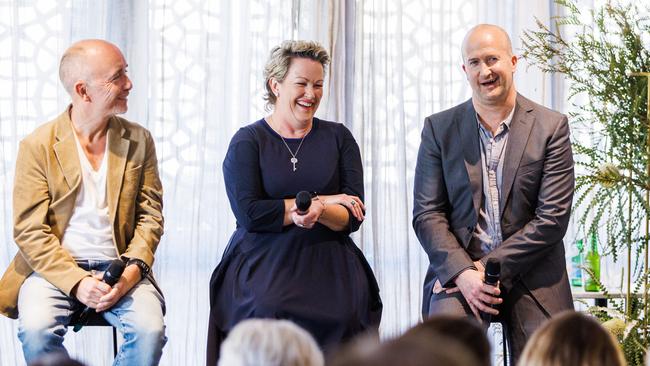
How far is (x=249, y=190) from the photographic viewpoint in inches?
150

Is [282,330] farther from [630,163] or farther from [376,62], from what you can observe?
[376,62]

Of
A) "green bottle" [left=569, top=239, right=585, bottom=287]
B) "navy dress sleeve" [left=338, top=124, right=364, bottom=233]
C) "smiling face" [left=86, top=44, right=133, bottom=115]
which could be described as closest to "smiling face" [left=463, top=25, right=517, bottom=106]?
"navy dress sleeve" [left=338, top=124, right=364, bottom=233]

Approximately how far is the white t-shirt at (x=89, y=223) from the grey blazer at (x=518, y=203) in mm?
1274

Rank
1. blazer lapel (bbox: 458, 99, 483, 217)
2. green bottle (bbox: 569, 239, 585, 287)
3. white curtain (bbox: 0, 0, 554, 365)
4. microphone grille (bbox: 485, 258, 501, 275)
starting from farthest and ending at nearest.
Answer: white curtain (bbox: 0, 0, 554, 365)
green bottle (bbox: 569, 239, 585, 287)
blazer lapel (bbox: 458, 99, 483, 217)
microphone grille (bbox: 485, 258, 501, 275)

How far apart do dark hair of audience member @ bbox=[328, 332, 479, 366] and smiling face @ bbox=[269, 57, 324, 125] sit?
2693mm

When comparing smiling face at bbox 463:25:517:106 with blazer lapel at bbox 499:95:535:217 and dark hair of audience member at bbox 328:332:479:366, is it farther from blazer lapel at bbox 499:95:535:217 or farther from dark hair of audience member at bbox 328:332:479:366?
dark hair of audience member at bbox 328:332:479:366

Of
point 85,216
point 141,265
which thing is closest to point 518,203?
point 141,265

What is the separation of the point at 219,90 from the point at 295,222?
5.38 ft

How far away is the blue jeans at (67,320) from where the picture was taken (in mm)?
3461

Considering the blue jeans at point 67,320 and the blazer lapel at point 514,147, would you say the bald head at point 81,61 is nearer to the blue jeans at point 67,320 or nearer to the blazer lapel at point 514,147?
the blue jeans at point 67,320

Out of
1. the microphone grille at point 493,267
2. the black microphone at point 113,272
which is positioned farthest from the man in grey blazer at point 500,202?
the black microphone at point 113,272

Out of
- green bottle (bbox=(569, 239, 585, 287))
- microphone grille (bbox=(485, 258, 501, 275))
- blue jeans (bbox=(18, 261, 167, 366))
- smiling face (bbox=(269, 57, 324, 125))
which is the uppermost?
smiling face (bbox=(269, 57, 324, 125))

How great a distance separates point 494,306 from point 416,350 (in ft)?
8.46

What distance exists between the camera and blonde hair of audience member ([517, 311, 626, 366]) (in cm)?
187
